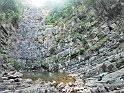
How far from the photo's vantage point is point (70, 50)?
101 feet

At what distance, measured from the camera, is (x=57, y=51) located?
1260 inches

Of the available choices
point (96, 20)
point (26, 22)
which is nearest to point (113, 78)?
point (96, 20)

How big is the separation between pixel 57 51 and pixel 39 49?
268 cm

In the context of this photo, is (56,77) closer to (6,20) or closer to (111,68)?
(111,68)

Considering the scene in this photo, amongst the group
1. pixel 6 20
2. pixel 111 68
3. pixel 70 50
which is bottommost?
pixel 111 68

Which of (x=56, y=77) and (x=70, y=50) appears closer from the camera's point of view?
(x=56, y=77)

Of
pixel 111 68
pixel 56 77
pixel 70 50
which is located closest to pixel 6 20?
pixel 70 50

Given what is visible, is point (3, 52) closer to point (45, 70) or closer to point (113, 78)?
point (45, 70)

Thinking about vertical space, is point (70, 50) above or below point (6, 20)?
below

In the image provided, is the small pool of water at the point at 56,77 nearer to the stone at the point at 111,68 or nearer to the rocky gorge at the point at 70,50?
the rocky gorge at the point at 70,50

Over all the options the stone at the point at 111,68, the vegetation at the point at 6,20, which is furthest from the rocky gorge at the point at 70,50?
the vegetation at the point at 6,20

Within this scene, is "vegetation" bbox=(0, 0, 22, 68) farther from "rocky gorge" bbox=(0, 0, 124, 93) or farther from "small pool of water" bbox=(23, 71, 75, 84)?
"small pool of water" bbox=(23, 71, 75, 84)

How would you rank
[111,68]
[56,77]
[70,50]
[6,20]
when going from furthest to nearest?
1. [6,20]
2. [70,50]
3. [56,77]
4. [111,68]

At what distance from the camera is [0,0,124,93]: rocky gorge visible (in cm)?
2086
